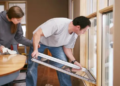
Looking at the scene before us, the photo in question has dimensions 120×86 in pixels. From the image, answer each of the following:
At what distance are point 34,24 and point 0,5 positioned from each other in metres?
1.37

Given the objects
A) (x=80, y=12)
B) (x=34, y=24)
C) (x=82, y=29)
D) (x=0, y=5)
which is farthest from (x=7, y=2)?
(x=82, y=29)

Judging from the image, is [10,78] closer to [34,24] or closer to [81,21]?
[81,21]

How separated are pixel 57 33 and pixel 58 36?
0.05 metres

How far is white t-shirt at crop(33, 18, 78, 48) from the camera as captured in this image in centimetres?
193

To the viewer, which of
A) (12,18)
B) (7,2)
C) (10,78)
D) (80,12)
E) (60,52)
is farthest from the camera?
(7,2)

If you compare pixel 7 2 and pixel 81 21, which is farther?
pixel 7 2

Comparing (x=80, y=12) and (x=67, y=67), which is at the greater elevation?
(x=80, y=12)

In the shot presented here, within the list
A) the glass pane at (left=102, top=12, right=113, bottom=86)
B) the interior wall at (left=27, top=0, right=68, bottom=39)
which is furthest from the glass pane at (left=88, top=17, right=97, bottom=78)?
the interior wall at (left=27, top=0, right=68, bottom=39)

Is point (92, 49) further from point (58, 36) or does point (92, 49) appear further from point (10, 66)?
point (10, 66)

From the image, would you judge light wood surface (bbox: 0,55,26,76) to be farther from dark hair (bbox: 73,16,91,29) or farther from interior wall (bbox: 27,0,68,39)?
interior wall (bbox: 27,0,68,39)

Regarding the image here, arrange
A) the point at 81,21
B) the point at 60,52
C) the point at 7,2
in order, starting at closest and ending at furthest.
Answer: the point at 81,21 < the point at 60,52 < the point at 7,2

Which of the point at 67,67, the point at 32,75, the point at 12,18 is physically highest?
the point at 12,18

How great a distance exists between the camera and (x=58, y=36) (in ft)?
6.93

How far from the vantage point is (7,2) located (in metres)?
5.55
